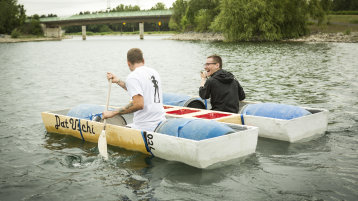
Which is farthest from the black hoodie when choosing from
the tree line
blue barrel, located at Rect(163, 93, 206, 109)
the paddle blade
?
the tree line

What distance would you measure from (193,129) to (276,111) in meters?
2.54

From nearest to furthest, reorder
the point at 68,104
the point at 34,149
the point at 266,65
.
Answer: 1. the point at 34,149
2. the point at 68,104
3. the point at 266,65

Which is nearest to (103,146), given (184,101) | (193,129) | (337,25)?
(193,129)

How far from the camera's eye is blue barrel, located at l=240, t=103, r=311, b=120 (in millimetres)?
8531

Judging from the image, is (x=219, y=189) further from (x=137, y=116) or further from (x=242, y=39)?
(x=242, y=39)

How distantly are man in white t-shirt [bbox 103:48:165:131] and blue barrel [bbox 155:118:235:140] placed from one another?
9.4 inches

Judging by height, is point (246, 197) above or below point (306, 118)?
below

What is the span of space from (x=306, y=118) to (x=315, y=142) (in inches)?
24.0

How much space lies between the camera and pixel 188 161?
689 cm

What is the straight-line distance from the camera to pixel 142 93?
7.03 meters

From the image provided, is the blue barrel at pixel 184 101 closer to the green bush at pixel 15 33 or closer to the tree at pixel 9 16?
the green bush at pixel 15 33

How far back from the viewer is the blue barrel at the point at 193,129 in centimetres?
687

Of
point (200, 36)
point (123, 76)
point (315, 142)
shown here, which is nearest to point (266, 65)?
point (123, 76)

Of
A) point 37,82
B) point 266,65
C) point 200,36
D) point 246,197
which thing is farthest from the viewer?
point 200,36
